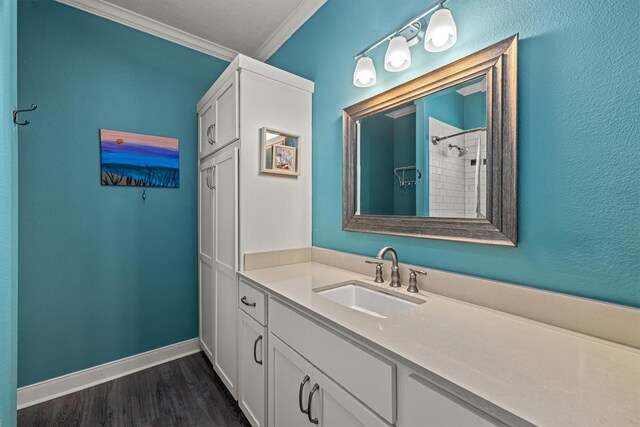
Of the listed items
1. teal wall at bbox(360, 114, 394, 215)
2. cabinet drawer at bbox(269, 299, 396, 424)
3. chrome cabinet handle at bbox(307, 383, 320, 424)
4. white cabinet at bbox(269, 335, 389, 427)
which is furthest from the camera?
teal wall at bbox(360, 114, 394, 215)

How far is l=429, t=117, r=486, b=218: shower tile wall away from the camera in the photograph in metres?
1.11

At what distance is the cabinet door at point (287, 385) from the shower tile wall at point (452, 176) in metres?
0.87

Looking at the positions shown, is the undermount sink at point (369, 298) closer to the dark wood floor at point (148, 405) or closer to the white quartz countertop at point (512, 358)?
the white quartz countertop at point (512, 358)

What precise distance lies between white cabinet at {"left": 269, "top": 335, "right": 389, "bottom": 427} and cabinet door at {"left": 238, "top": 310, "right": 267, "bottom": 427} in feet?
0.28

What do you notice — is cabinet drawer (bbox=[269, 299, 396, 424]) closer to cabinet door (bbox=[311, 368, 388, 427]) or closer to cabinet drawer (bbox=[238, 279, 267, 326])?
cabinet door (bbox=[311, 368, 388, 427])

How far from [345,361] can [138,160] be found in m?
2.13

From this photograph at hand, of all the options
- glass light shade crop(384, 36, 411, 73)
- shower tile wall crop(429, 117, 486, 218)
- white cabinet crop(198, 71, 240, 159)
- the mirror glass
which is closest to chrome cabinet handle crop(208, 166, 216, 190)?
white cabinet crop(198, 71, 240, 159)

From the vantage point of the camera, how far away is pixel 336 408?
91 cm

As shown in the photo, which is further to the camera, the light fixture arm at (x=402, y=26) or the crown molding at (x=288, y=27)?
the crown molding at (x=288, y=27)

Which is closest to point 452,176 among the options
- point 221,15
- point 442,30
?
point 442,30

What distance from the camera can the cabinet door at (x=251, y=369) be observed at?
1361 millimetres

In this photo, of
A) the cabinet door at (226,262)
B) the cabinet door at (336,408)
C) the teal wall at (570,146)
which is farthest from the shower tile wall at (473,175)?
the cabinet door at (226,262)

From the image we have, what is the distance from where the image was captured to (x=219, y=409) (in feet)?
5.54

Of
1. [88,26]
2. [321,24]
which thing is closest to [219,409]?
[321,24]
